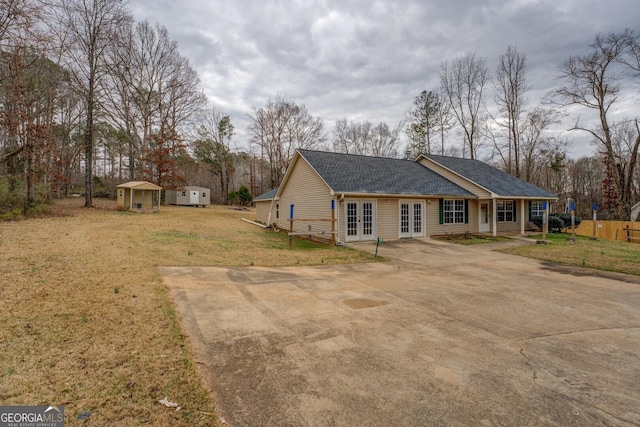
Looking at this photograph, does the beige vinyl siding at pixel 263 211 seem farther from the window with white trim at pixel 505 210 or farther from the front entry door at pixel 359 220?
the window with white trim at pixel 505 210

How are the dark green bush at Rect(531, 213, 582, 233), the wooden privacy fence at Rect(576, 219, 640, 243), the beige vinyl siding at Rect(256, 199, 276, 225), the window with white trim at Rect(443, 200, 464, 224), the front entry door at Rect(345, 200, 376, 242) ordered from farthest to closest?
the beige vinyl siding at Rect(256, 199, 276, 225), the dark green bush at Rect(531, 213, 582, 233), the wooden privacy fence at Rect(576, 219, 640, 243), the window with white trim at Rect(443, 200, 464, 224), the front entry door at Rect(345, 200, 376, 242)

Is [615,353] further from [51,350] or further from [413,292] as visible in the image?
[51,350]

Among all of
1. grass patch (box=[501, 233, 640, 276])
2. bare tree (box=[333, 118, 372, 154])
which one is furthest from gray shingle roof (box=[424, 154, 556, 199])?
bare tree (box=[333, 118, 372, 154])

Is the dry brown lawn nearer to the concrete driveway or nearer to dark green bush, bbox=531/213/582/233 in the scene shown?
the concrete driveway

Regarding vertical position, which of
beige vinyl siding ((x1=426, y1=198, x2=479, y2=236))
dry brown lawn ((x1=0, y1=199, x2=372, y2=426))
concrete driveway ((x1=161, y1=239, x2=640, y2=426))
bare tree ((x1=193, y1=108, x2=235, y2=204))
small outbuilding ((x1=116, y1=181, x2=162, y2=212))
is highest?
bare tree ((x1=193, y1=108, x2=235, y2=204))

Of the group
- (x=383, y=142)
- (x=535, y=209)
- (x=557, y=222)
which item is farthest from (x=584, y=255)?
(x=383, y=142)

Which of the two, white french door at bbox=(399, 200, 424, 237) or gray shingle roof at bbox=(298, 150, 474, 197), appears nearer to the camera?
gray shingle roof at bbox=(298, 150, 474, 197)

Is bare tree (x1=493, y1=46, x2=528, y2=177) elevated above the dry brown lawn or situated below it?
above

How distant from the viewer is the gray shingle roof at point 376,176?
14223mm

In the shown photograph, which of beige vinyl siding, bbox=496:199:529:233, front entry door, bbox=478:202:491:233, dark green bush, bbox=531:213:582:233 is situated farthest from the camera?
dark green bush, bbox=531:213:582:233

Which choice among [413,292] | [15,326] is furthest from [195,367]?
[413,292]

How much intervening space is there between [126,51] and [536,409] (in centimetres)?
2989

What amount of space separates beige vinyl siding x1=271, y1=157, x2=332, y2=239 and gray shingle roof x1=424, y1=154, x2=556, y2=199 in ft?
30.6

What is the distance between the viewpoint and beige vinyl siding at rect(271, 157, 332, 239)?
1438 cm
